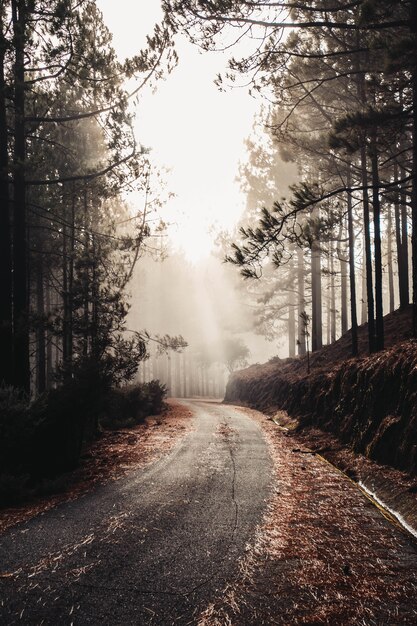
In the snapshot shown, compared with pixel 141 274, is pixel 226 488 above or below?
below

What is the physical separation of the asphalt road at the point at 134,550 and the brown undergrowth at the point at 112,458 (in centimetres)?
51

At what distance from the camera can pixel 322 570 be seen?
3637 mm

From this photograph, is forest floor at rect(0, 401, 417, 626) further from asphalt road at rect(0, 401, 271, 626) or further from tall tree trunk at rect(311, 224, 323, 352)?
tall tree trunk at rect(311, 224, 323, 352)

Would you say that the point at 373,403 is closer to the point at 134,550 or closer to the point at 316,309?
the point at 134,550

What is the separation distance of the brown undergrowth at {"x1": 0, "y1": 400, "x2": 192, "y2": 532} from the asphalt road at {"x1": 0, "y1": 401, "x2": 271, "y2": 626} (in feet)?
1.68

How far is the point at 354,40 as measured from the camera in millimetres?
12086

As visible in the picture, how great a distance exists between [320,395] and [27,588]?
980cm

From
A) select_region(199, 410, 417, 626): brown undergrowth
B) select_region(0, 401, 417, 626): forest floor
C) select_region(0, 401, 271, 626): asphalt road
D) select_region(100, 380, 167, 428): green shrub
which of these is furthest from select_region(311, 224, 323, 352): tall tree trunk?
select_region(199, 410, 417, 626): brown undergrowth

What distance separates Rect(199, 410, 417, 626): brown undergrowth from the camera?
9.62 feet

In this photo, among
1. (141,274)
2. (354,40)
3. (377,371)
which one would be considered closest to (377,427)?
(377,371)

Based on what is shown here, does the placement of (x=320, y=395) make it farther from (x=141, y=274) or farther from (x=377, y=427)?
(x=141, y=274)

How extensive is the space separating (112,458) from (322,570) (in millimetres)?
6416

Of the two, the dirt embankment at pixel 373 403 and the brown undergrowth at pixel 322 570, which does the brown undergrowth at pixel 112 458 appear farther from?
the dirt embankment at pixel 373 403

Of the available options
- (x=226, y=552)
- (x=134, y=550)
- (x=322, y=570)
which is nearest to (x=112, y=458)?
(x=134, y=550)
